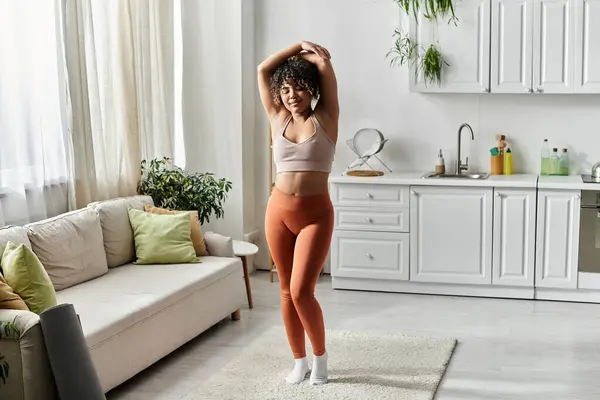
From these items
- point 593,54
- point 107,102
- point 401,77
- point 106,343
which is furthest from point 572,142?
point 106,343

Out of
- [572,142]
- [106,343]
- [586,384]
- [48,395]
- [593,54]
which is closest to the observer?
[48,395]

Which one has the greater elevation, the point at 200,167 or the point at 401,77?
the point at 401,77

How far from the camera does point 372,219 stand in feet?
18.3

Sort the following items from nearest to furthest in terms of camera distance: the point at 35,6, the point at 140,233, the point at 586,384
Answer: the point at 586,384, the point at 35,6, the point at 140,233

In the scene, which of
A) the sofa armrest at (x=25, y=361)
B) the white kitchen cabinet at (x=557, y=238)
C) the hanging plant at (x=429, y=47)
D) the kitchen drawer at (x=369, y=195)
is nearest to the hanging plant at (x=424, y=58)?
the hanging plant at (x=429, y=47)

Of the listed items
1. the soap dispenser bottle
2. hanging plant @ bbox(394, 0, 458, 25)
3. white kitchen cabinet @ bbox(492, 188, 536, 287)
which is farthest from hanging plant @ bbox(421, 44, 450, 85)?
white kitchen cabinet @ bbox(492, 188, 536, 287)

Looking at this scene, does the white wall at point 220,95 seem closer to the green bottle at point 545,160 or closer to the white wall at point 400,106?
the white wall at point 400,106

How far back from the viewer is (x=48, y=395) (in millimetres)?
3154

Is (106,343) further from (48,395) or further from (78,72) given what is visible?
(78,72)

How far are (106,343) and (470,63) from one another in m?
3.17

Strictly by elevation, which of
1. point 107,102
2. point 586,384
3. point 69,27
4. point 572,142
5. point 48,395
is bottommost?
point 586,384

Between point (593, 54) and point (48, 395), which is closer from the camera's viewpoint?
point (48, 395)

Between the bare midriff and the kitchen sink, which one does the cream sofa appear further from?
the kitchen sink

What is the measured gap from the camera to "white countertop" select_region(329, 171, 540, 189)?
5293 millimetres
